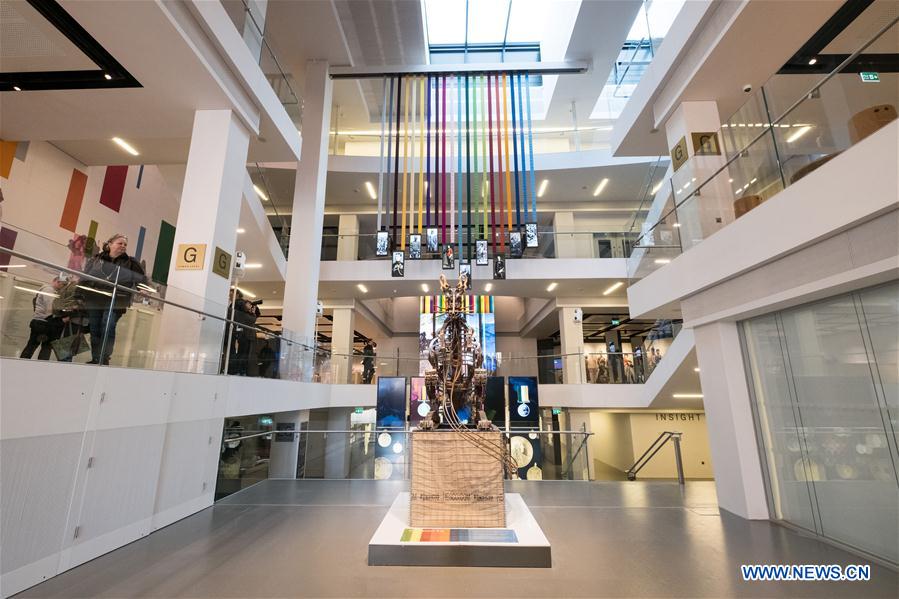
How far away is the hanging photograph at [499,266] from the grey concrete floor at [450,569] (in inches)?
286

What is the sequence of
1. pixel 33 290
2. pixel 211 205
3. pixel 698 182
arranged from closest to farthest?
pixel 33 290 → pixel 698 182 → pixel 211 205

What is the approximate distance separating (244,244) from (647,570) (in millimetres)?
9882

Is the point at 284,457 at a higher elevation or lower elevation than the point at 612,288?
lower

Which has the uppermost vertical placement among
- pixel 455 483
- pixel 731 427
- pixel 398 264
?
pixel 398 264

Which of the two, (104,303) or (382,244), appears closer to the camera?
(104,303)

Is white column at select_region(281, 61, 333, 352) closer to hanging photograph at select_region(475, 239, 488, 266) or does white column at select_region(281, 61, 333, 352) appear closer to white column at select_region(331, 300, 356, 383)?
white column at select_region(331, 300, 356, 383)

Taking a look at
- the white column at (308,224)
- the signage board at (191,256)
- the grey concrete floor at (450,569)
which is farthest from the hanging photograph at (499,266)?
the signage board at (191,256)

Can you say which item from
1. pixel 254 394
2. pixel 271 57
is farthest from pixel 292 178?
pixel 254 394

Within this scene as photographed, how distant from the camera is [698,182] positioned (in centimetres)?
505

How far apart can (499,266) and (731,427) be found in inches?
288

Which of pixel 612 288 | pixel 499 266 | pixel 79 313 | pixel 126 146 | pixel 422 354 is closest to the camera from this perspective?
pixel 79 313

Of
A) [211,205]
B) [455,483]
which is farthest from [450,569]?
[211,205]

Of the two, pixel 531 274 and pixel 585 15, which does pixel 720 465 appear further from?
pixel 585 15

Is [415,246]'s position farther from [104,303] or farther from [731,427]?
[731,427]
